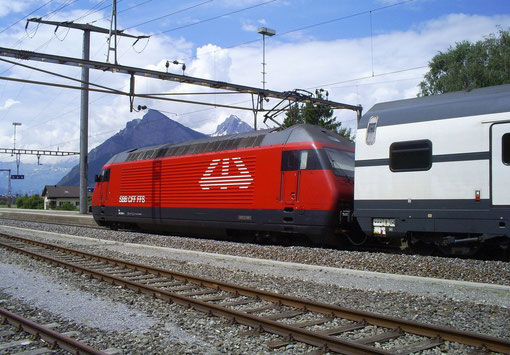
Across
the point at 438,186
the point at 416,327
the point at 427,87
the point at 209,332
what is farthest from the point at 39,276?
the point at 427,87

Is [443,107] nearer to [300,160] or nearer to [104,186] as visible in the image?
[300,160]

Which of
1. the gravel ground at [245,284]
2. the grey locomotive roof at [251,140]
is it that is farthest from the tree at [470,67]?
the gravel ground at [245,284]

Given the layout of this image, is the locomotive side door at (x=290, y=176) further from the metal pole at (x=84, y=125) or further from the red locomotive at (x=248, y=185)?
the metal pole at (x=84, y=125)

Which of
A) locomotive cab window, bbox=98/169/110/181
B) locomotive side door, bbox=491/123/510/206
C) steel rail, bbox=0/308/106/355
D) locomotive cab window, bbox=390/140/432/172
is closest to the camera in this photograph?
steel rail, bbox=0/308/106/355

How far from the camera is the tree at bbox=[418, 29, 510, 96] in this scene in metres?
32.9

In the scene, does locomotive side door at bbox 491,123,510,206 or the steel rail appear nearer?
the steel rail

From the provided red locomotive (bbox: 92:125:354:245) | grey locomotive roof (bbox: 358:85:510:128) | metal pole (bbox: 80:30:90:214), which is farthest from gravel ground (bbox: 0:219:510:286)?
metal pole (bbox: 80:30:90:214)

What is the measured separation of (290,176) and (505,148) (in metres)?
5.66

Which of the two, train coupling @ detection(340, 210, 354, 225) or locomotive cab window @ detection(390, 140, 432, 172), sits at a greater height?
locomotive cab window @ detection(390, 140, 432, 172)

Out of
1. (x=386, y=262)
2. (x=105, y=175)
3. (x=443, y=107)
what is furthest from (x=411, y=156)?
(x=105, y=175)

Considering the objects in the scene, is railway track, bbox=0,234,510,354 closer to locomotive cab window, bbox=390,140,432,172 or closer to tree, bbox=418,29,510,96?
locomotive cab window, bbox=390,140,432,172

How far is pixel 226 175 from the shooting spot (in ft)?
49.9

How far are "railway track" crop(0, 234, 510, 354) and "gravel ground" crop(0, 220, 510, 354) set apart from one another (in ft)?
0.39

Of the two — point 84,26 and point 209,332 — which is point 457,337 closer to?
point 209,332
